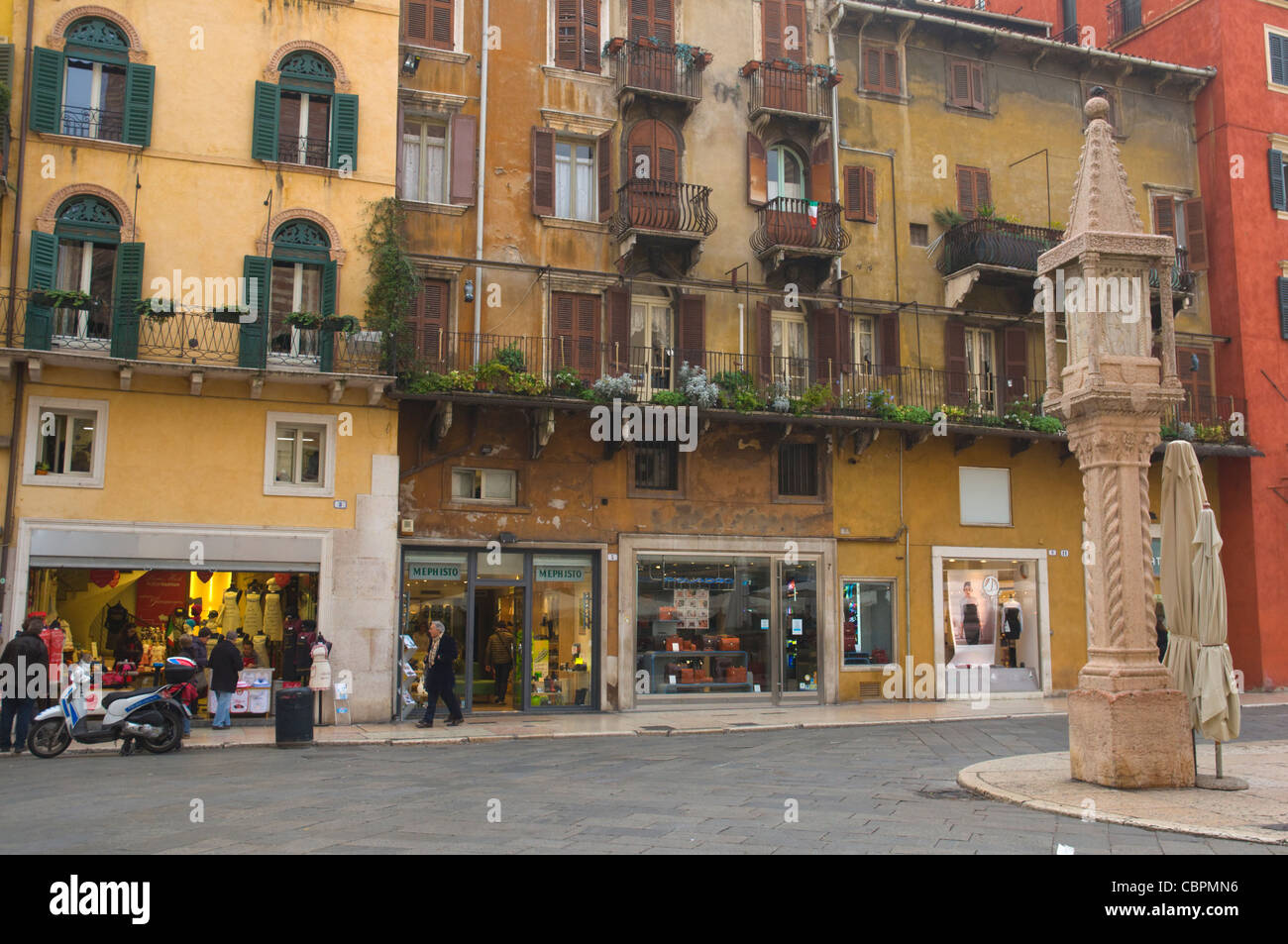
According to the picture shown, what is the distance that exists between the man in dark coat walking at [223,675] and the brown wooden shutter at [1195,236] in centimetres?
2418

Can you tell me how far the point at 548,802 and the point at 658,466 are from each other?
13.2 m

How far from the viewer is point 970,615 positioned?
84.5 feet

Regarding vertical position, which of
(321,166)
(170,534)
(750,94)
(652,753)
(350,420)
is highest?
(750,94)

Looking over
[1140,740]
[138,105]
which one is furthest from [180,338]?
[1140,740]

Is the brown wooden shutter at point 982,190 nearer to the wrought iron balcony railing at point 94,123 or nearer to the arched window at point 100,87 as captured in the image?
the arched window at point 100,87

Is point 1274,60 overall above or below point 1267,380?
above

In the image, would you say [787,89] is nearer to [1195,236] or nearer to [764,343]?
[764,343]

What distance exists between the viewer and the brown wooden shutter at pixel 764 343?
24.3 metres

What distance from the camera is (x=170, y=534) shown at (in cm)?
1920

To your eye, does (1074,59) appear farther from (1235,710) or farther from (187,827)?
(187,827)

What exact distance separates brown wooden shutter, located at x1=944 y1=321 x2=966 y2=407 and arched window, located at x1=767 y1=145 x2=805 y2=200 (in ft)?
14.9

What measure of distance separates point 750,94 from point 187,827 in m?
20.2

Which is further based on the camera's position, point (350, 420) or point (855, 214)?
point (855, 214)

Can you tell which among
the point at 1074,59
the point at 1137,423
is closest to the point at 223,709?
the point at 1137,423
